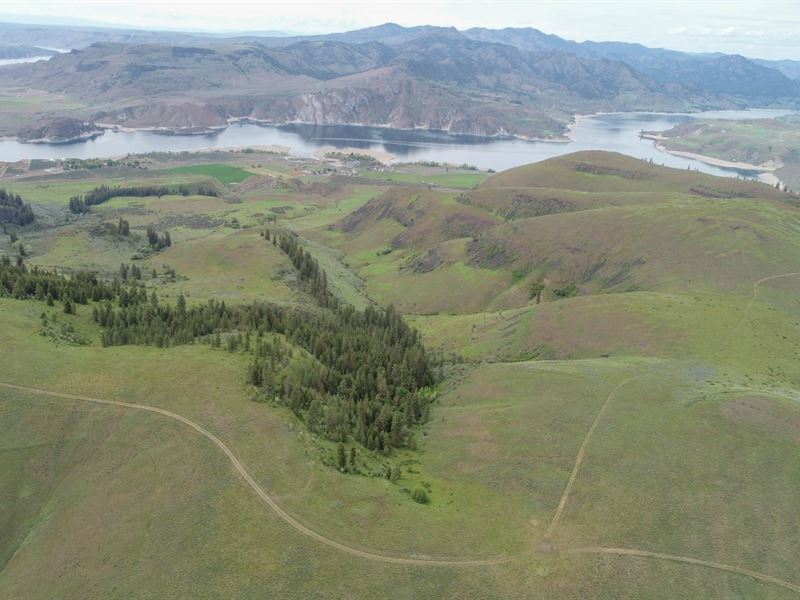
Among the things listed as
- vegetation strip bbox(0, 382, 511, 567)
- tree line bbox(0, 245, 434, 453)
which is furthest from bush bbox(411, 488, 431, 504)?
tree line bbox(0, 245, 434, 453)

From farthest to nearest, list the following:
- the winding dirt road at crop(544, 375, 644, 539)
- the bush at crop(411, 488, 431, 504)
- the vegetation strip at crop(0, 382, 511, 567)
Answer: the bush at crop(411, 488, 431, 504) → the winding dirt road at crop(544, 375, 644, 539) → the vegetation strip at crop(0, 382, 511, 567)

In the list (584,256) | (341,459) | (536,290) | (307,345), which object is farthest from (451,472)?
(584,256)

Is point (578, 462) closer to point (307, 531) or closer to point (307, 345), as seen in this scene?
point (307, 531)

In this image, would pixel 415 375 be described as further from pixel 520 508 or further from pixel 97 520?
pixel 97 520

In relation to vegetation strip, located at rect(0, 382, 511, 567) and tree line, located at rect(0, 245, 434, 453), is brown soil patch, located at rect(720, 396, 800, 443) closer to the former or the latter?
vegetation strip, located at rect(0, 382, 511, 567)

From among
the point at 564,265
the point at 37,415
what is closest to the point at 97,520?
the point at 37,415

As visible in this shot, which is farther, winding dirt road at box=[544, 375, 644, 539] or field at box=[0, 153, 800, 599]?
winding dirt road at box=[544, 375, 644, 539]

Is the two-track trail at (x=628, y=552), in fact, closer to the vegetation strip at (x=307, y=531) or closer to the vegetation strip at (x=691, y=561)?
the vegetation strip at (x=691, y=561)

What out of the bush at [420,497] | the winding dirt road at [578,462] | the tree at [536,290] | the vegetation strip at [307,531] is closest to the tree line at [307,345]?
the vegetation strip at [307,531]
